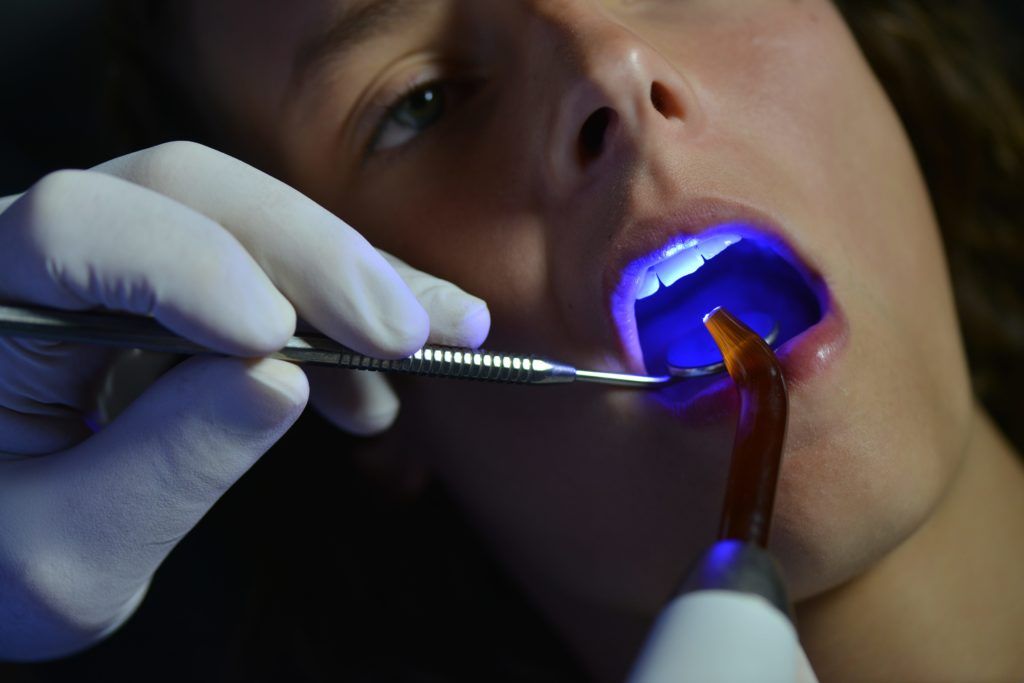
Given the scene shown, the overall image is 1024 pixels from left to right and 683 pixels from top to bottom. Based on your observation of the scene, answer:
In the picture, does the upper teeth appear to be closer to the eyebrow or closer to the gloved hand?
the gloved hand

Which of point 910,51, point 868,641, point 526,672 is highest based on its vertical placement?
point 910,51

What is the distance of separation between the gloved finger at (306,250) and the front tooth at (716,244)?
28cm

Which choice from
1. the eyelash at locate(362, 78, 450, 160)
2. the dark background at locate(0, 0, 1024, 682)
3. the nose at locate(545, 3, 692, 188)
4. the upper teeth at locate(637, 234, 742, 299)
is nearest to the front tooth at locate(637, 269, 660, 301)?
the upper teeth at locate(637, 234, 742, 299)

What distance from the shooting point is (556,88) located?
37.3 inches

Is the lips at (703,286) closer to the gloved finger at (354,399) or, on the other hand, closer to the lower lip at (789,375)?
the lower lip at (789,375)

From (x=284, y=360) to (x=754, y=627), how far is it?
1.49ft

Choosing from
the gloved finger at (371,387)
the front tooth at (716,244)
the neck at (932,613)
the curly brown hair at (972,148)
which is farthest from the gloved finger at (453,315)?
the curly brown hair at (972,148)

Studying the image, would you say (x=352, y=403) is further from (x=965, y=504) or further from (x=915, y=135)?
(x=915, y=135)

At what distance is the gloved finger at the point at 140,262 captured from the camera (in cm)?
78

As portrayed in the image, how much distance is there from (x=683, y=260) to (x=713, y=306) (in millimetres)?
98

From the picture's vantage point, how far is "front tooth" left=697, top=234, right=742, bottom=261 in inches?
36.1

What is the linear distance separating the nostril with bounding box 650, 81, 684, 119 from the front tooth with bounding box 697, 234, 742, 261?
124 mm

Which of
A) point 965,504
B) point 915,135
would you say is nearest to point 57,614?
point 965,504

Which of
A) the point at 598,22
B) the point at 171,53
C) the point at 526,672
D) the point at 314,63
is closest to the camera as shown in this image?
the point at 598,22
